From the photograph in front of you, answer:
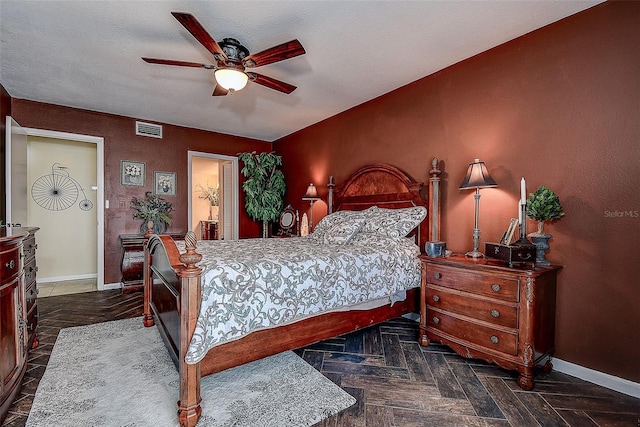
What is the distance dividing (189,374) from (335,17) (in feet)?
8.29

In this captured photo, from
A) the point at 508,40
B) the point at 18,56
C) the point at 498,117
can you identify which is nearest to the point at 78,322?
the point at 18,56

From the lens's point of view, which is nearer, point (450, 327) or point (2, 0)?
point (2, 0)

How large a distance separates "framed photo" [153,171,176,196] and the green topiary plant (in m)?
4.90

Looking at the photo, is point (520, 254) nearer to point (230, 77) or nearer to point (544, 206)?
point (544, 206)

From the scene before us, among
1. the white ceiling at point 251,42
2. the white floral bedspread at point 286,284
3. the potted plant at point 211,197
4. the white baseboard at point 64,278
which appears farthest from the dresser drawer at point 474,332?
the potted plant at point 211,197

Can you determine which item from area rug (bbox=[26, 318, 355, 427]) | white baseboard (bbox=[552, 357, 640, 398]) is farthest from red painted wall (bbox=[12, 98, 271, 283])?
white baseboard (bbox=[552, 357, 640, 398])

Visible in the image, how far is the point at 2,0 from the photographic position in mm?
2004

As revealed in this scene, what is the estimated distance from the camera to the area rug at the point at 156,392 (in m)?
1.63

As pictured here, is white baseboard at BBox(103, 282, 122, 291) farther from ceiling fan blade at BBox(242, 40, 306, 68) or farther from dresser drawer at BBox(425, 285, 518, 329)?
dresser drawer at BBox(425, 285, 518, 329)

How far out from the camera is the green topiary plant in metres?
2.11

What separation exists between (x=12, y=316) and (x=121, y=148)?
332 centimetres

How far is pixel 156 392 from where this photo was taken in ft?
6.15

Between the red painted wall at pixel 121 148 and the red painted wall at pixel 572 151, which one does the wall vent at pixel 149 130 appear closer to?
the red painted wall at pixel 121 148

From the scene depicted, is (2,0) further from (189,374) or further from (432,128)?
(432,128)
